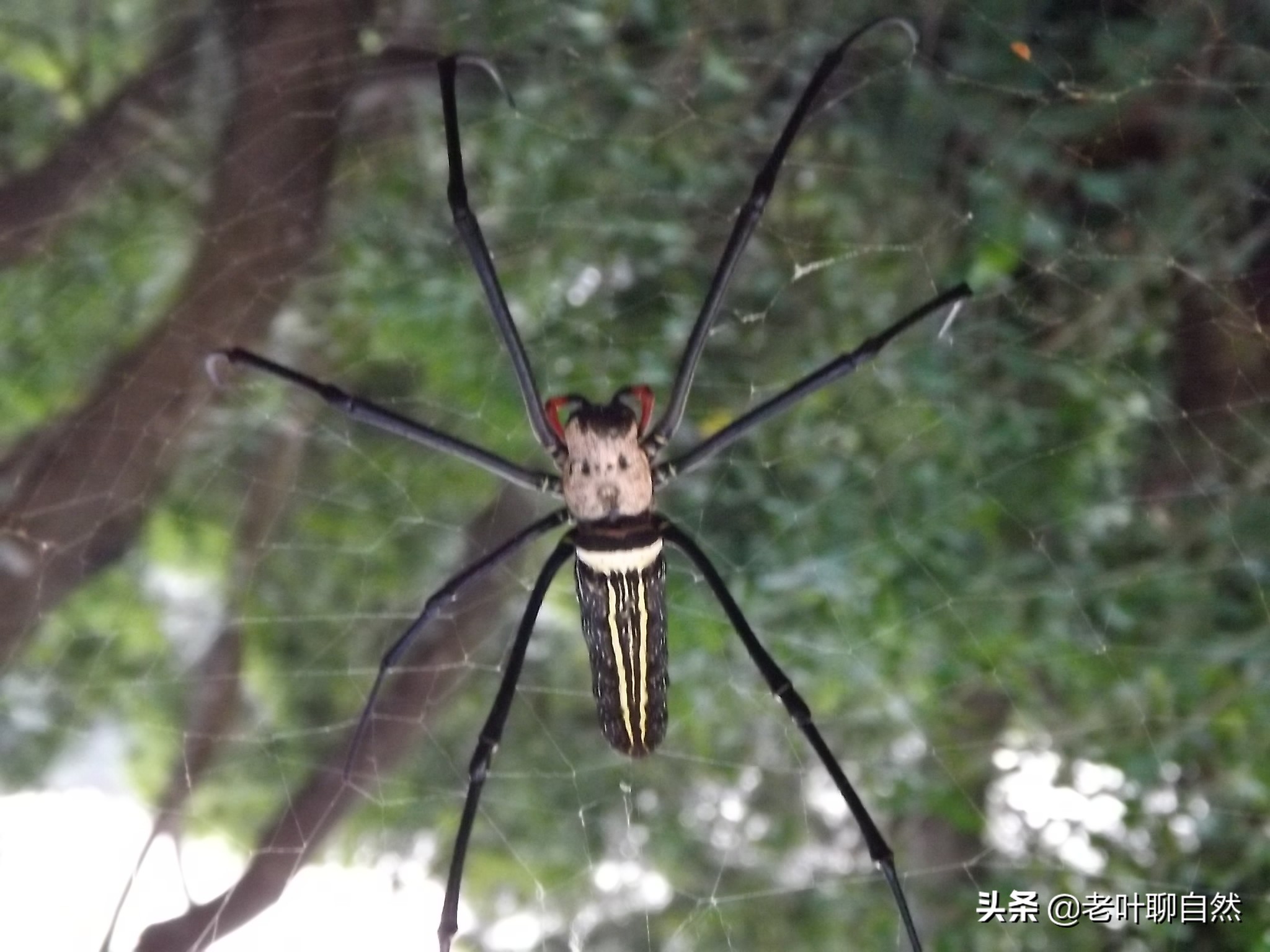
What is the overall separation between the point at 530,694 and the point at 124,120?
3.07 feet

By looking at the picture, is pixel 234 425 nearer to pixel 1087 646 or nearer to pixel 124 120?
pixel 124 120

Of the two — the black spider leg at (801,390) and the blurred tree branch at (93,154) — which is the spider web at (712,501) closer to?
the blurred tree branch at (93,154)

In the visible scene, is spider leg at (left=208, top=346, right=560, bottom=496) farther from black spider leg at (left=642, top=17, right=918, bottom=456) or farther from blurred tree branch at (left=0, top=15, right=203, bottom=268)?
blurred tree branch at (left=0, top=15, right=203, bottom=268)

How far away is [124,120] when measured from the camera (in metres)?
1.26

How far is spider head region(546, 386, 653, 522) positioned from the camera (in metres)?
0.87

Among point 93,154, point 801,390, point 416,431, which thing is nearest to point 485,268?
point 416,431

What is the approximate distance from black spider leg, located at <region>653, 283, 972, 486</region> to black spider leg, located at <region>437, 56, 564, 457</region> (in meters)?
0.12

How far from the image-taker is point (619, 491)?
90cm

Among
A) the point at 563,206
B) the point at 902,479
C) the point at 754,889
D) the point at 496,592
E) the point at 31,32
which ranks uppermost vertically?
the point at 31,32

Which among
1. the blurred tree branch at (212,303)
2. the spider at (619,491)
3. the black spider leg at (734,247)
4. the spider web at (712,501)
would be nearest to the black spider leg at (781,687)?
the spider at (619,491)

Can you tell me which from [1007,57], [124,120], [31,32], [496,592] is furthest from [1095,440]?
[31,32]

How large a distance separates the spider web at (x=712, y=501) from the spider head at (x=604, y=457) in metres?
0.30

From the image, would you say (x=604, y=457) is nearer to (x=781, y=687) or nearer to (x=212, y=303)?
(x=781, y=687)

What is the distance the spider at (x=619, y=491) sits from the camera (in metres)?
0.87
